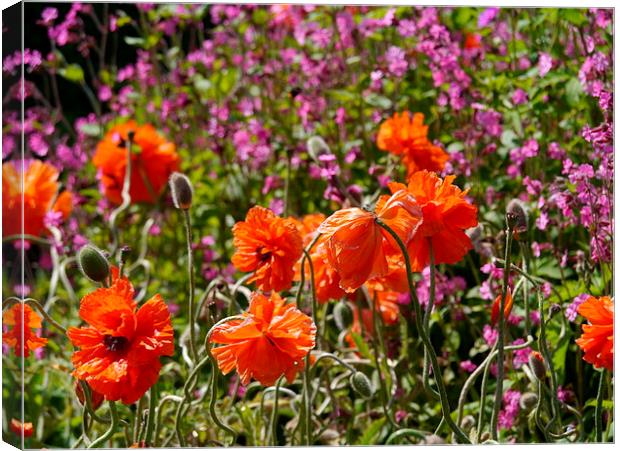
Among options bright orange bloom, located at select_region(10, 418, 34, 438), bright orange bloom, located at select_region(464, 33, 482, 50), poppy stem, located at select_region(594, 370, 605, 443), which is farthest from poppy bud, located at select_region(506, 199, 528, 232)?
bright orange bloom, located at select_region(464, 33, 482, 50)

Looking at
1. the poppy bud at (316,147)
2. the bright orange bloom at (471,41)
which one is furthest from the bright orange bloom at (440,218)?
the bright orange bloom at (471,41)

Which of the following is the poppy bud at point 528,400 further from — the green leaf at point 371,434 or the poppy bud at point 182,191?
the poppy bud at point 182,191

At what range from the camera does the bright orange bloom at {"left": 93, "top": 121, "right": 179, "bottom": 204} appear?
8.64 feet

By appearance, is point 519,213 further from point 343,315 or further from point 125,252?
point 125,252

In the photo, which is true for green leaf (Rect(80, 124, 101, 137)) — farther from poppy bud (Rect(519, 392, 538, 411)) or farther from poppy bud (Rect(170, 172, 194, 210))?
poppy bud (Rect(519, 392, 538, 411))

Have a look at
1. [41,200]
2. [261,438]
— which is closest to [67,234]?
[41,200]

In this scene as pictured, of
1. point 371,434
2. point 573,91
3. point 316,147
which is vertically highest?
point 573,91

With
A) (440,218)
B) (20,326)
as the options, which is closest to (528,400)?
(440,218)

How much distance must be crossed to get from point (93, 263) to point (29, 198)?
0.70 metres

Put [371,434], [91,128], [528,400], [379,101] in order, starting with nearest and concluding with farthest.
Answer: [528,400] < [371,434] < [379,101] < [91,128]

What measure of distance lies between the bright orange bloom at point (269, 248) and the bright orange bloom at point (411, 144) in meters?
0.53

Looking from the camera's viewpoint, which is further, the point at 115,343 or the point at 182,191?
the point at 182,191

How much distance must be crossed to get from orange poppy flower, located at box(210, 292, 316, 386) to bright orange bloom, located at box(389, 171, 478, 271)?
0.18 meters

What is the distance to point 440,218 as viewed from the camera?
1.36 m
